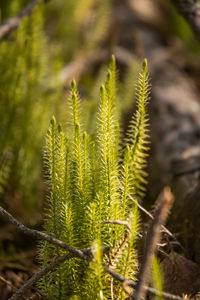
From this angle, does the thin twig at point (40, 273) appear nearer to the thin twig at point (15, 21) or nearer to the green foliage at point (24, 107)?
the green foliage at point (24, 107)

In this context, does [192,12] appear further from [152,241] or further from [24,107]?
[152,241]

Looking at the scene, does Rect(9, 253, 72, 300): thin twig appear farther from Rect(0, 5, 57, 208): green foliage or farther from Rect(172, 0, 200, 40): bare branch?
Rect(172, 0, 200, 40): bare branch

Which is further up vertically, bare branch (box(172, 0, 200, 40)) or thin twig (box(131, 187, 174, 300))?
bare branch (box(172, 0, 200, 40))

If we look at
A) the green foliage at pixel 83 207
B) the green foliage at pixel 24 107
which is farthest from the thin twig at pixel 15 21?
the green foliage at pixel 83 207

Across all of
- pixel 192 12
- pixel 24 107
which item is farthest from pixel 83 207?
pixel 192 12

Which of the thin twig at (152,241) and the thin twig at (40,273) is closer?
the thin twig at (152,241)

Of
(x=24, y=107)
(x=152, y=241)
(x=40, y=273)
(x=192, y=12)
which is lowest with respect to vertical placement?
(x=40, y=273)

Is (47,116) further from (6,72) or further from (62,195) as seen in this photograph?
(62,195)

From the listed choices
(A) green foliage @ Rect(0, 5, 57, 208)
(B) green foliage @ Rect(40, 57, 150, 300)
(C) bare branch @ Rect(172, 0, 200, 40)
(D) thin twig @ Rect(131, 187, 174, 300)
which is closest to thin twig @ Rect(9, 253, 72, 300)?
(B) green foliage @ Rect(40, 57, 150, 300)
